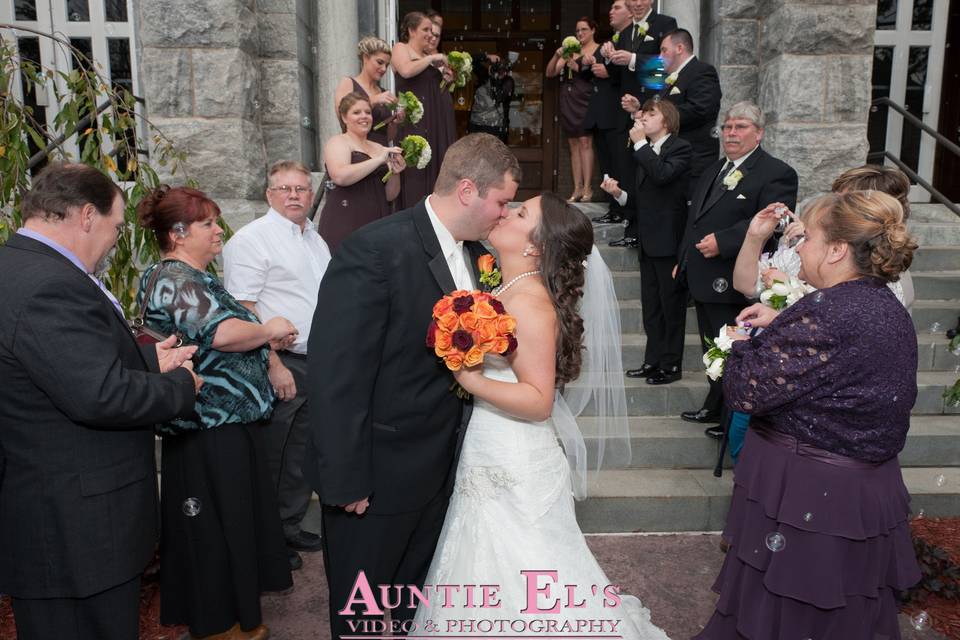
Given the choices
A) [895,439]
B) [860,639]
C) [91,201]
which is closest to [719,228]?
[895,439]

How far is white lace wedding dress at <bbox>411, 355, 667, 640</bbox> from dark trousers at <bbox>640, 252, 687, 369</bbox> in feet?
9.39

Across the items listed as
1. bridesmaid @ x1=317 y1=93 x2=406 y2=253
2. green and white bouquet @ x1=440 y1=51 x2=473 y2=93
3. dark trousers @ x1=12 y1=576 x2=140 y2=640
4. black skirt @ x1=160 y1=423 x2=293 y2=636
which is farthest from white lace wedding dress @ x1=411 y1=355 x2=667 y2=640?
green and white bouquet @ x1=440 y1=51 x2=473 y2=93

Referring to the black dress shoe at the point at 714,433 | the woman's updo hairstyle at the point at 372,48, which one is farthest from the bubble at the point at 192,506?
the woman's updo hairstyle at the point at 372,48

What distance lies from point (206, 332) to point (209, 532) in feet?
→ 2.99

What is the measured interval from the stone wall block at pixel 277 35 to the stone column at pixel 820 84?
482 centimetres

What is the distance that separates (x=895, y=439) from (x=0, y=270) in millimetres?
3149

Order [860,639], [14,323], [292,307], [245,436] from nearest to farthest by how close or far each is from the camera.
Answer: [14,323], [860,639], [245,436], [292,307]

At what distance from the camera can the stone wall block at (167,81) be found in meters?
6.22

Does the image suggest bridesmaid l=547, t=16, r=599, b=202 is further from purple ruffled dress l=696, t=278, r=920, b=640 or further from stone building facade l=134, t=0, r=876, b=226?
purple ruffled dress l=696, t=278, r=920, b=640

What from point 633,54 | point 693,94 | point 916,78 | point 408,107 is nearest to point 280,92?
point 408,107

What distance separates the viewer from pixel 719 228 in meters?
4.86

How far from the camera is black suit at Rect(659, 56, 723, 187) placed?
6000mm

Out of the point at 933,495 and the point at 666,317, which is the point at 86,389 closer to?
the point at 666,317

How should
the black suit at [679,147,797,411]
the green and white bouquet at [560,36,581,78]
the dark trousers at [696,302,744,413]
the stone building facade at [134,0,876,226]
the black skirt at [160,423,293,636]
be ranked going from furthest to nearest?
the green and white bouquet at [560,36,581,78], the stone building facade at [134,0,876,226], the dark trousers at [696,302,744,413], the black suit at [679,147,797,411], the black skirt at [160,423,293,636]
